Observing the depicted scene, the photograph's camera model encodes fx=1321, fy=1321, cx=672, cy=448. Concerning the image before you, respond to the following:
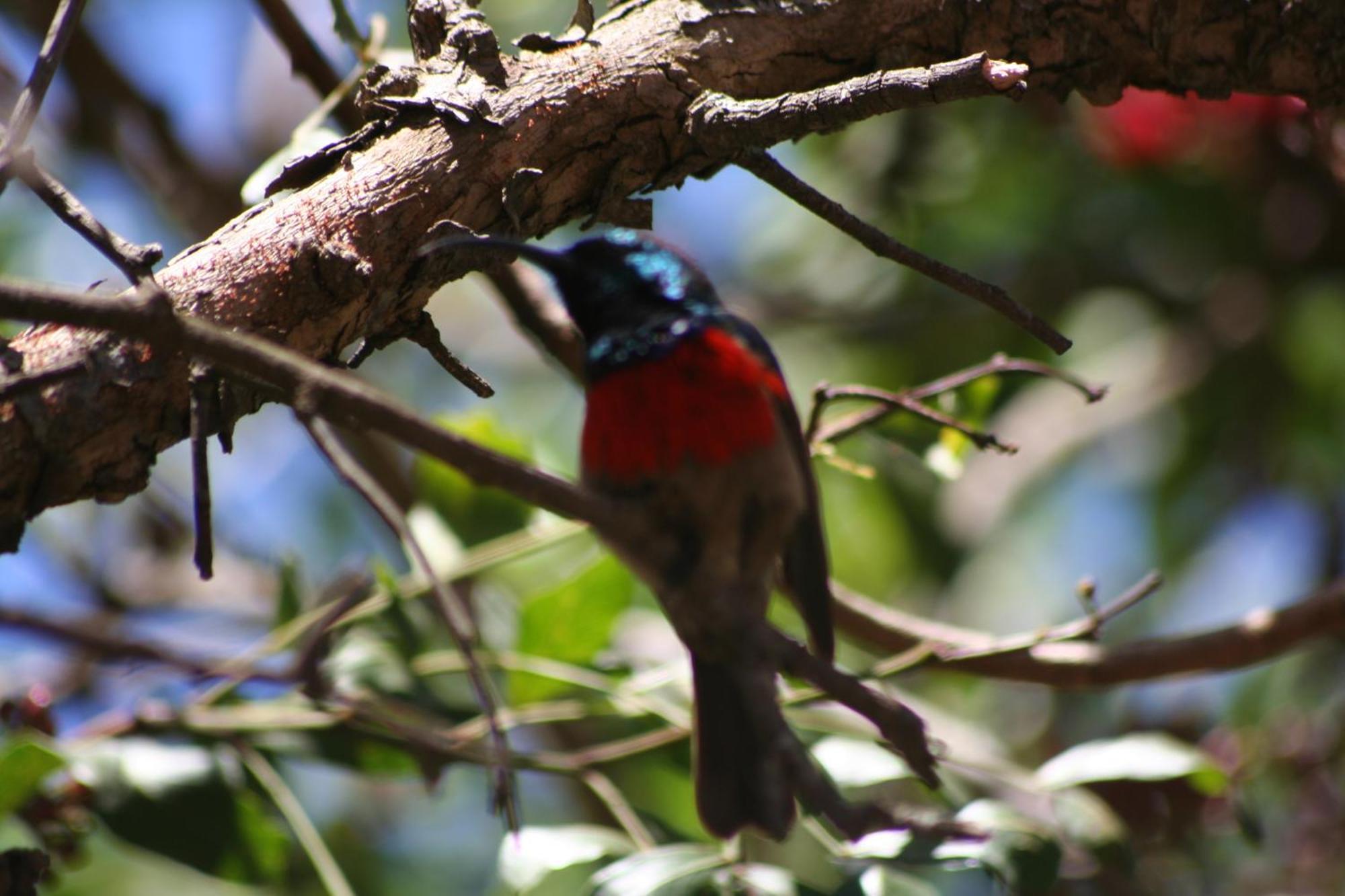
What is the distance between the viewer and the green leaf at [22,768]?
8.23 feet

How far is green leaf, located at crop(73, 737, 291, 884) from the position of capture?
290cm

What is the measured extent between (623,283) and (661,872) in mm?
1185

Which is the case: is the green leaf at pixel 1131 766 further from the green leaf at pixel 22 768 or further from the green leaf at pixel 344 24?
the green leaf at pixel 344 24

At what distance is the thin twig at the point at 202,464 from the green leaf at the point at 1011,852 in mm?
1438

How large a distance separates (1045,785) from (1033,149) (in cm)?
384

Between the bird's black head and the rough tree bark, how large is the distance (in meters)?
0.40

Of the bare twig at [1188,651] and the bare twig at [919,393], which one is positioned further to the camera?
the bare twig at [1188,651]

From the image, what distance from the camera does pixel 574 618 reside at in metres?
3.26

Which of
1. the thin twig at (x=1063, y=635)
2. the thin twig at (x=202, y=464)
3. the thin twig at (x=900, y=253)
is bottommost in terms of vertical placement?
the thin twig at (x=1063, y=635)

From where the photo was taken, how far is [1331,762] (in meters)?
4.77

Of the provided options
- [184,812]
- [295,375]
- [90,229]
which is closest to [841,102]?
[295,375]

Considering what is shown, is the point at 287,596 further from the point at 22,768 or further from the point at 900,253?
the point at 900,253

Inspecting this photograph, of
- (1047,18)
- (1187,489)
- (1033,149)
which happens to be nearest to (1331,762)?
(1187,489)

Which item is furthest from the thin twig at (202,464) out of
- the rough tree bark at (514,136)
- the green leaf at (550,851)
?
the green leaf at (550,851)
